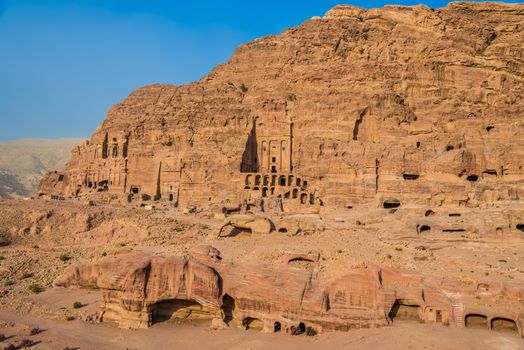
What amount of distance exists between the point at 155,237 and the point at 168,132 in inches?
1350

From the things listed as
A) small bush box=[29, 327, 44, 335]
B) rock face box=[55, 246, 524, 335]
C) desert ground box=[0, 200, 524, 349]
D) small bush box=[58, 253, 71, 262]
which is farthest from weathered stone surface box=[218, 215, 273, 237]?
small bush box=[29, 327, 44, 335]

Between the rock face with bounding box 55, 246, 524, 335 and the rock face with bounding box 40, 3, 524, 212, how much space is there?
22.8m

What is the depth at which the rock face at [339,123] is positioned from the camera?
176ft

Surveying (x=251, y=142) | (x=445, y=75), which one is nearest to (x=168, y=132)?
(x=251, y=142)

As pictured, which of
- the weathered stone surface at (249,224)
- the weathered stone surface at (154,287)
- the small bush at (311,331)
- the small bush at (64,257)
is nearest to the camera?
the small bush at (311,331)

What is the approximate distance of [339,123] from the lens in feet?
218

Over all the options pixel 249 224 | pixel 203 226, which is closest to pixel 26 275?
pixel 203 226

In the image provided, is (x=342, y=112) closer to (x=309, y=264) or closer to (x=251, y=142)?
(x=251, y=142)

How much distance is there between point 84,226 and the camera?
45.8 m

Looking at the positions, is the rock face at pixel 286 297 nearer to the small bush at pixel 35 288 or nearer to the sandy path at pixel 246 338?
the sandy path at pixel 246 338

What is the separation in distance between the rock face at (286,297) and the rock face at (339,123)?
74.9 ft

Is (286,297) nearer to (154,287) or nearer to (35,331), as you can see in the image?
(154,287)

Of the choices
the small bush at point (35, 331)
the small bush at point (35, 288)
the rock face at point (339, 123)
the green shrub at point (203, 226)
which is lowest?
the small bush at point (35, 331)

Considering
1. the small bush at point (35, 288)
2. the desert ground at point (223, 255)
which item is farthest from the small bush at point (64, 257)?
the small bush at point (35, 288)
